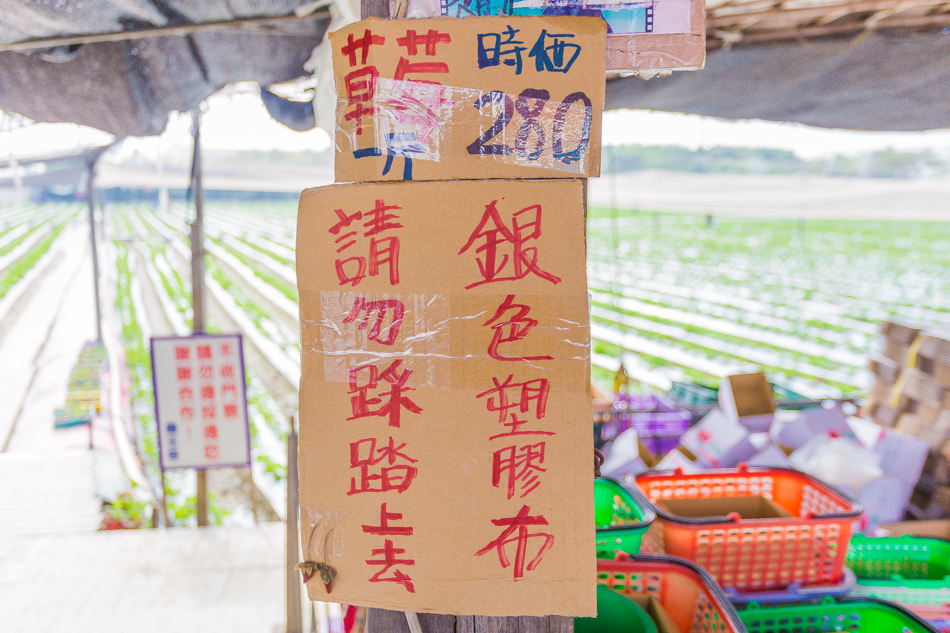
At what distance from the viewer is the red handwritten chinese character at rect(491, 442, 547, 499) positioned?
0.88 metres

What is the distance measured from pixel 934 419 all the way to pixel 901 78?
2063 mm

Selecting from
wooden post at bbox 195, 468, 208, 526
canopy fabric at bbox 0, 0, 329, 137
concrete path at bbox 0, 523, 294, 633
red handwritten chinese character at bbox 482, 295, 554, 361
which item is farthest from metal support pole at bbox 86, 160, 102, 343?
red handwritten chinese character at bbox 482, 295, 554, 361

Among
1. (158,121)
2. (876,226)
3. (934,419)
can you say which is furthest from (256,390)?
(876,226)

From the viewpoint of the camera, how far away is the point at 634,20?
878 millimetres

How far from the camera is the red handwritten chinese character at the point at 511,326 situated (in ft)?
2.79

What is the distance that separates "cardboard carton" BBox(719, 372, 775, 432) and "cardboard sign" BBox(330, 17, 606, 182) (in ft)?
8.31

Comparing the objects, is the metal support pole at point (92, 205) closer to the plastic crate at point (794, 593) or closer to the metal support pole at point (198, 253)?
the metal support pole at point (198, 253)

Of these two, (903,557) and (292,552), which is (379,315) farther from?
(903,557)

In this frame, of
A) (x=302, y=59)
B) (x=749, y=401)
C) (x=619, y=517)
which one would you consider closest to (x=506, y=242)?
(x=619, y=517)

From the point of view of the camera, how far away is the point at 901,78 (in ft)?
6.70

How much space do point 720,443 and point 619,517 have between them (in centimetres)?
113

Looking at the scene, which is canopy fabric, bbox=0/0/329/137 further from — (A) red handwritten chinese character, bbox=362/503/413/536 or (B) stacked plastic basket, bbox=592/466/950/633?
(B) stacked plastic basket, bbox=592/466/950/633

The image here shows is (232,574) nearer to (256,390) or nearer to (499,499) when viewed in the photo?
(499,499)

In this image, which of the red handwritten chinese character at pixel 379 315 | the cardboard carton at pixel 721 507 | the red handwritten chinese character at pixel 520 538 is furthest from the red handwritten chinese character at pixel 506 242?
the cardboard carton at pixel 721 507
